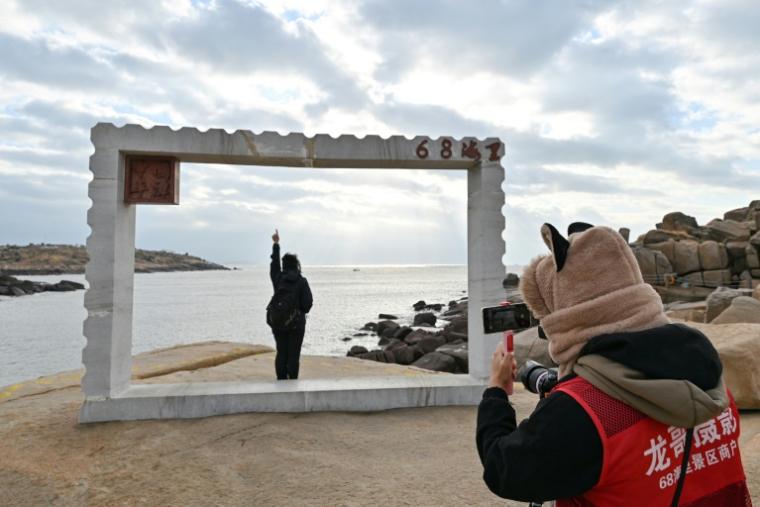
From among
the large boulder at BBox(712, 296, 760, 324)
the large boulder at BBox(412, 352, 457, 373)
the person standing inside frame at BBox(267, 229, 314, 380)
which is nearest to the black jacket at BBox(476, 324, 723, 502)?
the person standing inside frame at BBox(267, 229, 314, 380)

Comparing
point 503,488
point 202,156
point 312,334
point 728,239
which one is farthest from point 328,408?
point 728,239

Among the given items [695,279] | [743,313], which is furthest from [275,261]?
[695,279]

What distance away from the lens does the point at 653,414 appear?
1.43m

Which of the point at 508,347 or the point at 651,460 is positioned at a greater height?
the point at 508,347

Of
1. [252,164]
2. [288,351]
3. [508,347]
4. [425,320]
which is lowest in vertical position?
[425,320]

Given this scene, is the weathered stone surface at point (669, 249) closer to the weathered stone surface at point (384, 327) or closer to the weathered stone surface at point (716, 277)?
the weathered stone surface at point (716, 277)

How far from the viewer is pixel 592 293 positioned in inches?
63.8

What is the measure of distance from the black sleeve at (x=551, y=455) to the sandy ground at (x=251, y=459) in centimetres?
265

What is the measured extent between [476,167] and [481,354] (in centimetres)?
246

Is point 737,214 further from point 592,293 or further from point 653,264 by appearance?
point 592,293

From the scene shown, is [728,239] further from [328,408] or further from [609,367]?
[609,367]

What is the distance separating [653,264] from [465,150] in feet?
104

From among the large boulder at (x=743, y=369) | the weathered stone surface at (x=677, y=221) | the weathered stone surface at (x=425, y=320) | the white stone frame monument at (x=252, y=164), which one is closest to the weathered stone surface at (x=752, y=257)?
the weathered stone surface at (x=677, y=221)

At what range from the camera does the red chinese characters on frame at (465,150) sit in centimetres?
642
